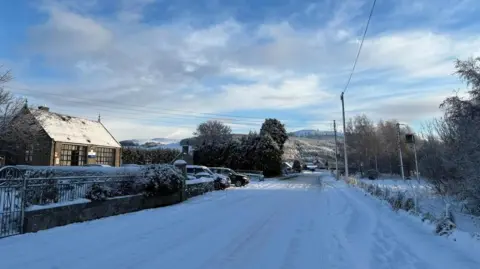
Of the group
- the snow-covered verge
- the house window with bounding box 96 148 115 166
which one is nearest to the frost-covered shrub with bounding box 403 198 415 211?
the snow-covered verge

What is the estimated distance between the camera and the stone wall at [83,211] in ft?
32.0

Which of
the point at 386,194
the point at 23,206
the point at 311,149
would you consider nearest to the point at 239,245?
the point at 23,206

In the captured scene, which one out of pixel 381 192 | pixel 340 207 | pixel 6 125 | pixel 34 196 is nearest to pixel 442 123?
pixel 381 192

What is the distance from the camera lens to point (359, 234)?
9.78 metres

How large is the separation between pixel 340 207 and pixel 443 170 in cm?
597

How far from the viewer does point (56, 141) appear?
44.9m

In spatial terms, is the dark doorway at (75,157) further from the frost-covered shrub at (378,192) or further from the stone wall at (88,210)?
the frost-covered shrub at (378,192)

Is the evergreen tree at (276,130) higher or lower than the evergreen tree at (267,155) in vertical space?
higher

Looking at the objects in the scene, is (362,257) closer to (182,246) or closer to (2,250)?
(182,246)

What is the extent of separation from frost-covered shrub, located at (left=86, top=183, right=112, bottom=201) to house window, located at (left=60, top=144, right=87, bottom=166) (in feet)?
122

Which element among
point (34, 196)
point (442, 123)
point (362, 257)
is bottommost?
point (362, 257)

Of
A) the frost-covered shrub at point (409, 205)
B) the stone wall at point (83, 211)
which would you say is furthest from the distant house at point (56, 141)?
the frost-covered shrub at point (409, 205)

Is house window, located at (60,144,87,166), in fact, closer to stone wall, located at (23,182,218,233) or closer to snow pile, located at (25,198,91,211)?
stone wall, located at (23,182,218,233)

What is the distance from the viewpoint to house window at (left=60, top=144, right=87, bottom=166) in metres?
46.8
